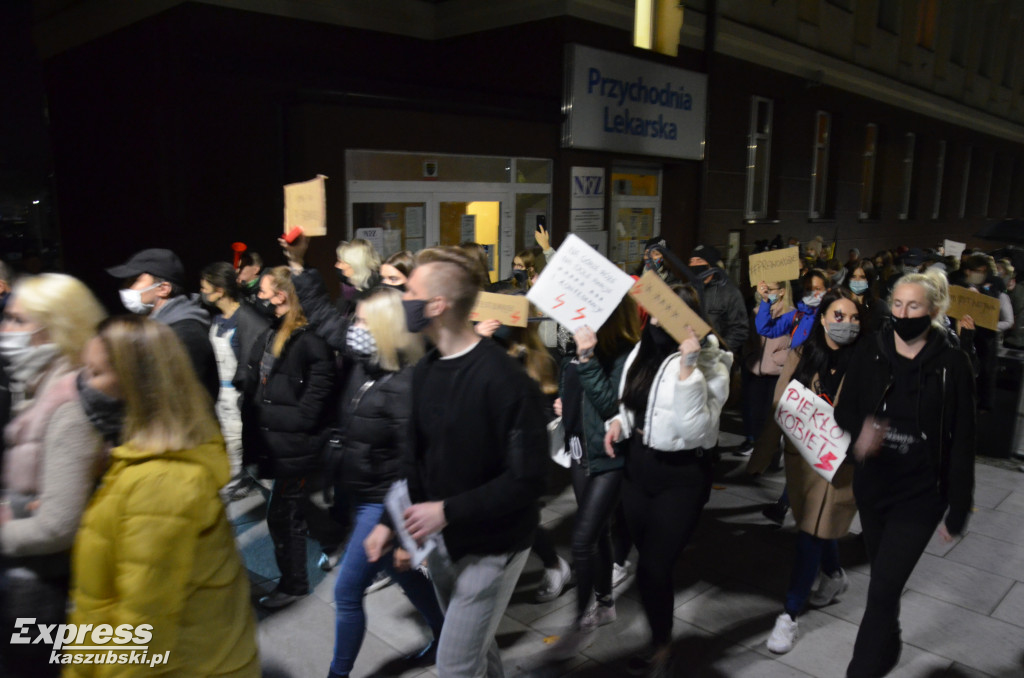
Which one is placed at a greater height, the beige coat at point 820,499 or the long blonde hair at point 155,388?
the long blonde hair at point 155,388

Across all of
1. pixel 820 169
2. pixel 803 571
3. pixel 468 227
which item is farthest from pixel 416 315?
pixel 820 169

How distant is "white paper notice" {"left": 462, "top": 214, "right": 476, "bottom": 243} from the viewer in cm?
955

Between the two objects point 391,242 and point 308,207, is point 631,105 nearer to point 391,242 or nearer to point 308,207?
point 391,242

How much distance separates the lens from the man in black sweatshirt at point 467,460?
244cm

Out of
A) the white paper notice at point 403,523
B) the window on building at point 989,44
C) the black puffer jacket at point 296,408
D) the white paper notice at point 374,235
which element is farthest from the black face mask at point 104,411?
the window on building at point 989,44

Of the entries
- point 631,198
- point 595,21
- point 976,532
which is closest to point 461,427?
point 976,532

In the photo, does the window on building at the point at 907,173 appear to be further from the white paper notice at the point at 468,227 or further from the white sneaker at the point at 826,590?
the white sneaker at the point at 826,590

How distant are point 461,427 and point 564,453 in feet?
5.41

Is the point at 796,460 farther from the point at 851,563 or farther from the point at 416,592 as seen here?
the point at 416,592

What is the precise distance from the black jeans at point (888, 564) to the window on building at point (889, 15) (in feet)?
57.1

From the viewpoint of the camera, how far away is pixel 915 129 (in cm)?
1991

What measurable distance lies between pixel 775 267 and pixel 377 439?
392cm

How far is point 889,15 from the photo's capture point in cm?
1734

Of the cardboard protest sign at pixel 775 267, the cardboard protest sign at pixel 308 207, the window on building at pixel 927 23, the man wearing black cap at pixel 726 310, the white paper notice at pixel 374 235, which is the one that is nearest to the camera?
the cardboard protest sign at pixel 308 207
